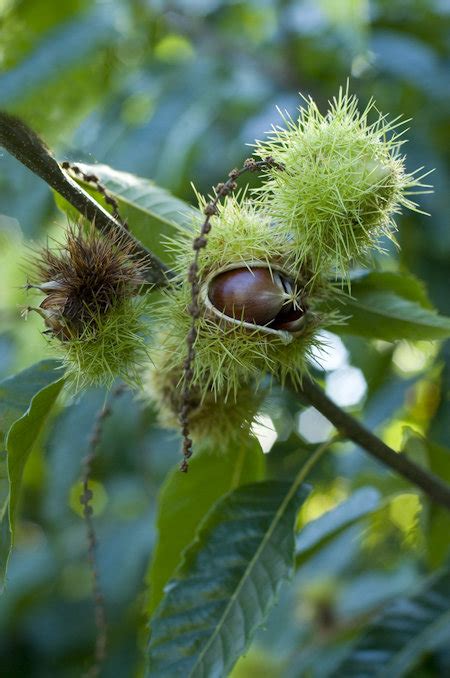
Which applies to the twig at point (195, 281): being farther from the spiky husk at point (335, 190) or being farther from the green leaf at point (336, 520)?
the green leaf at point (336, 520)

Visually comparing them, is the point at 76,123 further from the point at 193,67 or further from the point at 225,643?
the point at 225,643

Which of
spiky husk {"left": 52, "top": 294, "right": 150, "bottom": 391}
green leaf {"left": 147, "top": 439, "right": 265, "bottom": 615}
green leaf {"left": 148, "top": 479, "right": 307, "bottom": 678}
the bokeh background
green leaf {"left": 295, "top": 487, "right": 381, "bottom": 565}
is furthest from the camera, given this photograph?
the bokeh background

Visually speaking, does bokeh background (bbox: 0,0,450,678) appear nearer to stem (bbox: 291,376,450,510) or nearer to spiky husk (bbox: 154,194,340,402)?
stem (bbox: 291,376,450,510)

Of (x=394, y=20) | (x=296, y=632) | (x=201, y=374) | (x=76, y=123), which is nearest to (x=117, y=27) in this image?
(x=76, y=123)

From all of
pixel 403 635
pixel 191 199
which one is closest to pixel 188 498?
pixel 403 635

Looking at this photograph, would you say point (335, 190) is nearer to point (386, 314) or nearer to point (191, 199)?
point (386, 314)

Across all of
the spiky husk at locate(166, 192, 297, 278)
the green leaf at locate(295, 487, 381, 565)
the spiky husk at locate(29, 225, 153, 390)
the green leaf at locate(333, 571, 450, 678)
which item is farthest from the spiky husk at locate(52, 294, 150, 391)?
the green leaf at locate(333, 571, 450, 678)
